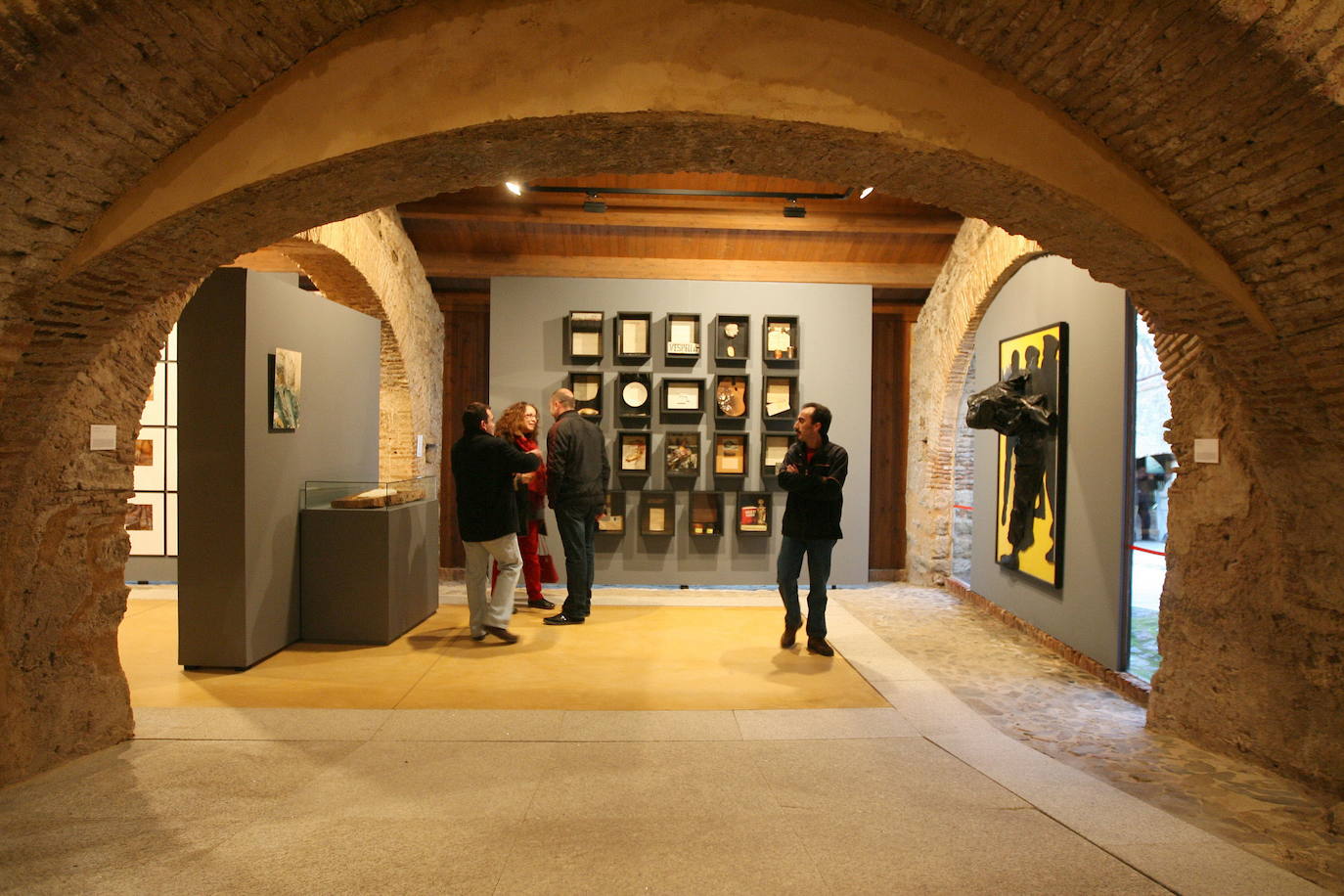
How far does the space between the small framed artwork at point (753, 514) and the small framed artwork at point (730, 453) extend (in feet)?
0.86

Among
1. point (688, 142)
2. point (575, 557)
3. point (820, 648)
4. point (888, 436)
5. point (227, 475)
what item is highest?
point (688, 142)

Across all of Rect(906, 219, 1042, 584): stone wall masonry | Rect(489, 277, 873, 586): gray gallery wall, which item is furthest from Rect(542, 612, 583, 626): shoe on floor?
Rect(906, 219, 1042, 584): stone wall masonry

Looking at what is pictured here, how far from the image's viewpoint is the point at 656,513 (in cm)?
771

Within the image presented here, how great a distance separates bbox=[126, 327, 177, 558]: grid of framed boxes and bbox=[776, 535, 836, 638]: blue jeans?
17.7 ft

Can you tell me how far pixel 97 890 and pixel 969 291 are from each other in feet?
23.0

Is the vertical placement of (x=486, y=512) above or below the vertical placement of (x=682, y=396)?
below

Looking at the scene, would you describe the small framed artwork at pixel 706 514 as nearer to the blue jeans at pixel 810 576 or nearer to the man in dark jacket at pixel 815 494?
the blue jeans at pixel 810 576

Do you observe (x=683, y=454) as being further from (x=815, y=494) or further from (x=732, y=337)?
(x=815, y=494)

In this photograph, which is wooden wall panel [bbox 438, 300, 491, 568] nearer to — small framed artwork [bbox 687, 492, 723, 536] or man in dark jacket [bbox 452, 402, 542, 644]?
small framed artwork [bbox 687, 492, 723, 536]

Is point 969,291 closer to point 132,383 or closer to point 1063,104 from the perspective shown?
point 1063,104

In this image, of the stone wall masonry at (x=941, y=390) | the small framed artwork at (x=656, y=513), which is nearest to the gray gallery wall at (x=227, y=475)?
the small framed artwork at (x=656, y=513)

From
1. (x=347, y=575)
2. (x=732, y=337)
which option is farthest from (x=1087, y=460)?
(x=347, y=575)

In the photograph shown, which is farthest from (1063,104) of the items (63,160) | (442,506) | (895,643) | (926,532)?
(442,506)

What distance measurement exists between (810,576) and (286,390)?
347 centimetres
